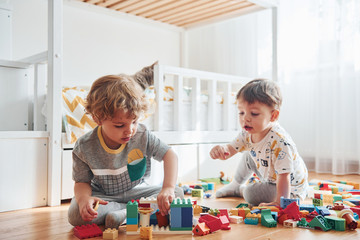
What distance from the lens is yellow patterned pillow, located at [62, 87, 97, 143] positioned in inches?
55.9

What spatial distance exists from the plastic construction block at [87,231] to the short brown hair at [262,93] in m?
0.63

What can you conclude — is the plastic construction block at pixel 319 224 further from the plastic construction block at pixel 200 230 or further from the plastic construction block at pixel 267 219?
the plastic construction block at pixel 200 230

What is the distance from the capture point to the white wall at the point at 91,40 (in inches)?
81.3

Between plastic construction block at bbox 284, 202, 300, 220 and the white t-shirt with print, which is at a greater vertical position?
the white t-shirt with print

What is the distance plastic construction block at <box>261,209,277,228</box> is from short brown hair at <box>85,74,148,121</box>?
450 millimetres

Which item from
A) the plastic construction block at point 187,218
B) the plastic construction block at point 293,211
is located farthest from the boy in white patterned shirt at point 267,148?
the plastic construction block at point 187,218

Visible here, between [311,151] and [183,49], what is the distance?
1260 millimetres

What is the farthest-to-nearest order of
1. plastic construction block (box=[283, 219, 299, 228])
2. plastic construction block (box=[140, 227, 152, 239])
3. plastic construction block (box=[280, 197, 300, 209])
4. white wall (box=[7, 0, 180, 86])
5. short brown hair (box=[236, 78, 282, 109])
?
1. white wall (box=[7, 0, 180, 86])
2. short brown hair (box=[236, 78, 282, 109])
3. plastic construction block (box=[280, 197, 300, 209])
4. plastic construction block (box=[283, 219, 299, 228])
5. plastic construction block (box=[140, 227, 152, 239])

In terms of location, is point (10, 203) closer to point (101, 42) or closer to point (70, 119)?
point (70, 119)

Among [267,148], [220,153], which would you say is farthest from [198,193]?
[267,148]

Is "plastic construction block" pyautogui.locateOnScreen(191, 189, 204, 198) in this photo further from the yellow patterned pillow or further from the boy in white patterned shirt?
the yellow patterned pillow

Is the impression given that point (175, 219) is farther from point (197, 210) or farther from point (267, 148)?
point (267, 148)

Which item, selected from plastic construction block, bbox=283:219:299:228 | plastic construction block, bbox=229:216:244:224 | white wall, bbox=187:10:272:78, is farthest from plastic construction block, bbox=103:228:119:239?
white wall, bbox=187:10:272:78

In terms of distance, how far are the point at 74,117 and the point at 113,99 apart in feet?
1.82
